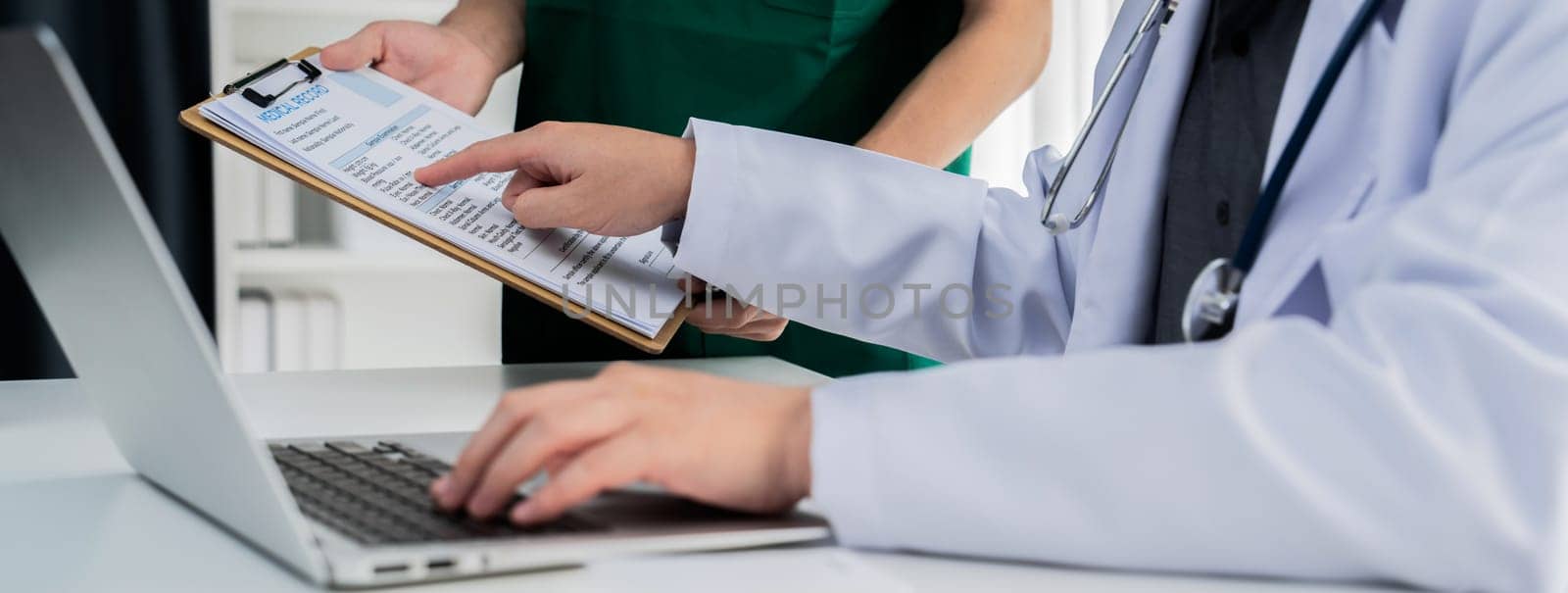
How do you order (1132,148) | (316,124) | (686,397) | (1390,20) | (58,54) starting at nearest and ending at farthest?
1. (58,54)
2. (686,397)
3. (1390,20)
4. (1132,148)
5. (316,124)

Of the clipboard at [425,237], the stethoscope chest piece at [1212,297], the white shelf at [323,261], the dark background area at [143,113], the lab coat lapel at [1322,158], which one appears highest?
the lab coat lapel at [1322,158]

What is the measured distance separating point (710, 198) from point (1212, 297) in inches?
16.9

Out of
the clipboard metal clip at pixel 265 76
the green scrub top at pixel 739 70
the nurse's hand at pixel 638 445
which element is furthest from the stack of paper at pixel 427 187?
the nurse's hand at pixel 638 445

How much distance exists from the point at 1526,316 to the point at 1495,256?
0.03 meters

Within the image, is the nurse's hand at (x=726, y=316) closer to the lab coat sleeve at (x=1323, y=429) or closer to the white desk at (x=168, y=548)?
the white desk at (x=168, y=548)

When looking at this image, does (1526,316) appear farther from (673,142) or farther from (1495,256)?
(673,142)

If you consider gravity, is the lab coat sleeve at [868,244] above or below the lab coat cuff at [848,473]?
below

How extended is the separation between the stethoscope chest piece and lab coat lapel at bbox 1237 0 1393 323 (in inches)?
0.7

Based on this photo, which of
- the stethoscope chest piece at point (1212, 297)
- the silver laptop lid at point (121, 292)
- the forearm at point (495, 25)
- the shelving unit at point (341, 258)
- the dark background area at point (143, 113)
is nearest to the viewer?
the silver laptop lid at point (121, 292)

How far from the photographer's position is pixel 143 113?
200 cm

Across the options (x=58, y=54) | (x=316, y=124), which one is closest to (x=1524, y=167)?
(x=58, y=54)

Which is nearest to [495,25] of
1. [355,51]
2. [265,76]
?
[355,51]

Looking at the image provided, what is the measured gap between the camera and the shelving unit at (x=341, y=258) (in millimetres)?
2150

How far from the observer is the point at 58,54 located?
0.42m
